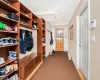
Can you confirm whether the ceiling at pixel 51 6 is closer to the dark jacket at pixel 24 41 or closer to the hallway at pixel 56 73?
the dark jacket at pixel 24 41

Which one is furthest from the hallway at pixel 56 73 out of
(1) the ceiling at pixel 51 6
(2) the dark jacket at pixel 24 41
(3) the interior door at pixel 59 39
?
(3) the interior door at pixel 59 39

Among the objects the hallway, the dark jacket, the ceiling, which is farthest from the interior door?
the dark jacket

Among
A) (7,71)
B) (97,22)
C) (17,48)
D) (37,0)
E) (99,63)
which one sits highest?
(37,0)

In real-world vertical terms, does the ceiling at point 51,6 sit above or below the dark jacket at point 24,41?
above

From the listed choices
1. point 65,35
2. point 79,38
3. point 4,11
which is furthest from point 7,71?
point 65,35

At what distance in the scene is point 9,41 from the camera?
2.05m

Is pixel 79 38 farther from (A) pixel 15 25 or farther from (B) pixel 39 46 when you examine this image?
(A) pixel 15 25

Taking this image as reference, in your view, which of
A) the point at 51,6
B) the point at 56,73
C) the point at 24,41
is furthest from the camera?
the point at 51,6

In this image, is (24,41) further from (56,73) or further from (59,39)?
(59,39)

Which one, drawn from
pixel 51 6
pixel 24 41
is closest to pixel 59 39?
pixel 51 6

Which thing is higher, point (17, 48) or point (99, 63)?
point (17, 48)

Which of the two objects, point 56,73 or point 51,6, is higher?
point 51,6

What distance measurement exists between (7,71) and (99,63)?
180 centimetres

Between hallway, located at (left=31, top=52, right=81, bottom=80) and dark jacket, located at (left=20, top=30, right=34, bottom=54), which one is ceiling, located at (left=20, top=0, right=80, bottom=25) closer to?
dark jacket, located at (left=20, top=30, right=34, bottom=54)
